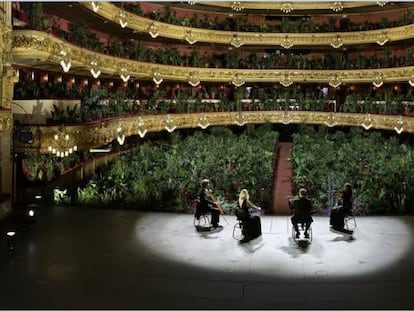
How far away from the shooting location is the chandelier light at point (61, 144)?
21516 millimetres

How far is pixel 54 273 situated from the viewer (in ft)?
44.9

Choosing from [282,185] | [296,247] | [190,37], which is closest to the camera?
[296,247]

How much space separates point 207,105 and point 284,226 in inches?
926

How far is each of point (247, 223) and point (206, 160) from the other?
1083cm

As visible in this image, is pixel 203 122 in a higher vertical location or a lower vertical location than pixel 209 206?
higher

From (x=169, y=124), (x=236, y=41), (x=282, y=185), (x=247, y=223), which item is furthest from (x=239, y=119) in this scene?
(x=247, y=223)

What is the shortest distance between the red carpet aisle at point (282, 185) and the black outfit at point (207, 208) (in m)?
4.11

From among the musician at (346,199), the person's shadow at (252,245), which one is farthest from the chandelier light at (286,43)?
the person's shadow at (252,245)

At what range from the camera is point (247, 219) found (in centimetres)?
1686

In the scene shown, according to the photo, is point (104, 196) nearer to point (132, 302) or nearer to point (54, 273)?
point (54, 273)

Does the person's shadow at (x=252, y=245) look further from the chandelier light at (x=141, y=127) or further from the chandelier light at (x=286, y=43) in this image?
the chandelier light at (x=286, y=43)

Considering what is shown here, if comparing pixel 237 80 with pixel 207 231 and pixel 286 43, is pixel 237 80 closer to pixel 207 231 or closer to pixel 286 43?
pixel 286 43

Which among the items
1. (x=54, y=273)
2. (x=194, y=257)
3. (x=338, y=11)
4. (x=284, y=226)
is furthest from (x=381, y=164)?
(x=338, y=11)

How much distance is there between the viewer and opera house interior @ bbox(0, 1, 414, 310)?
13.4 metres
